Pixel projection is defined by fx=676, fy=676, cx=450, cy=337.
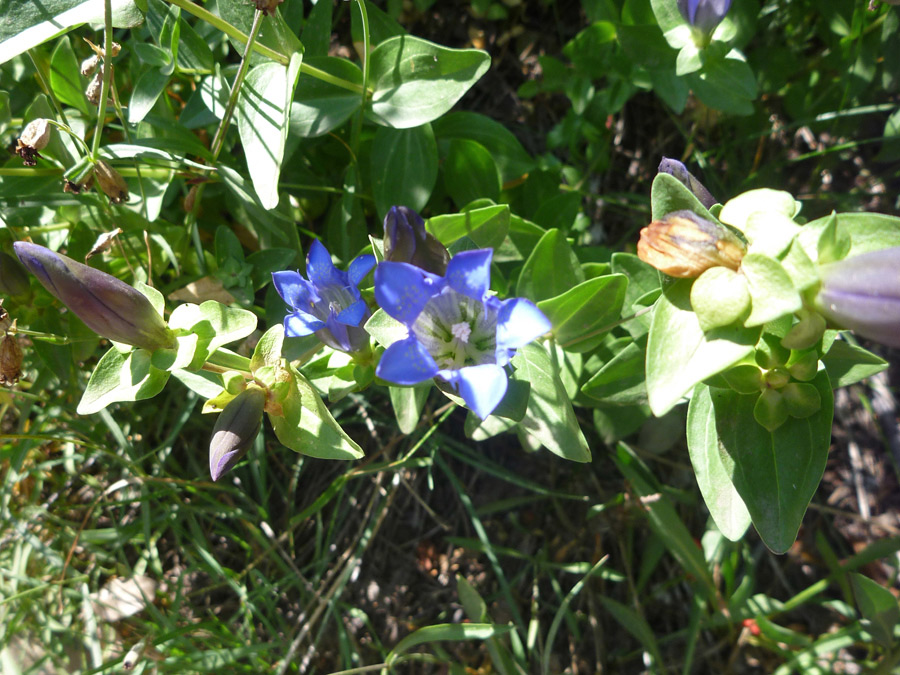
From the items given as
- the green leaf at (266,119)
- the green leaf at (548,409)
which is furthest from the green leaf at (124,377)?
the green leaf at (548,409)

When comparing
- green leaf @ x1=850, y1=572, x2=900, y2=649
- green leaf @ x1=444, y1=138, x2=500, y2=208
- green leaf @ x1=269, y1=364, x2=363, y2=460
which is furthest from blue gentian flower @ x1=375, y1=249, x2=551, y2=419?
green leaf @ x1=850, y1=572, x2=900, y2=649

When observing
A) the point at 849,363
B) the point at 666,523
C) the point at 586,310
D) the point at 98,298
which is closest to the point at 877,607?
the point at 666,523

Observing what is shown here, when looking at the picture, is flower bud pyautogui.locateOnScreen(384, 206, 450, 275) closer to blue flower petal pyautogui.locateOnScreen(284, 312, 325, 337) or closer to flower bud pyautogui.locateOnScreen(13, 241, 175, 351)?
blue flower petal pyautogui.locateOnScreen(284, 312, 325, 337)

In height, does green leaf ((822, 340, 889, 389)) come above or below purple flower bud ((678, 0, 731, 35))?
below

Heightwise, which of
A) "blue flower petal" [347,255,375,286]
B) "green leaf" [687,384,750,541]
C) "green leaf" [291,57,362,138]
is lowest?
"green leaf" [687,384,750,541]

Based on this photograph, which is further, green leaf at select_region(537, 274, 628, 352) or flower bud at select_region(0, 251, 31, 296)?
flower bud at select_region(0, 251, 31, 296)

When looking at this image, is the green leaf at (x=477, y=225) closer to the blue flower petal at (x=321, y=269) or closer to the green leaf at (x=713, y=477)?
the blue flower petal at (x=321, y=269)

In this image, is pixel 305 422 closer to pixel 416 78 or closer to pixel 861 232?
pixel 416 78
